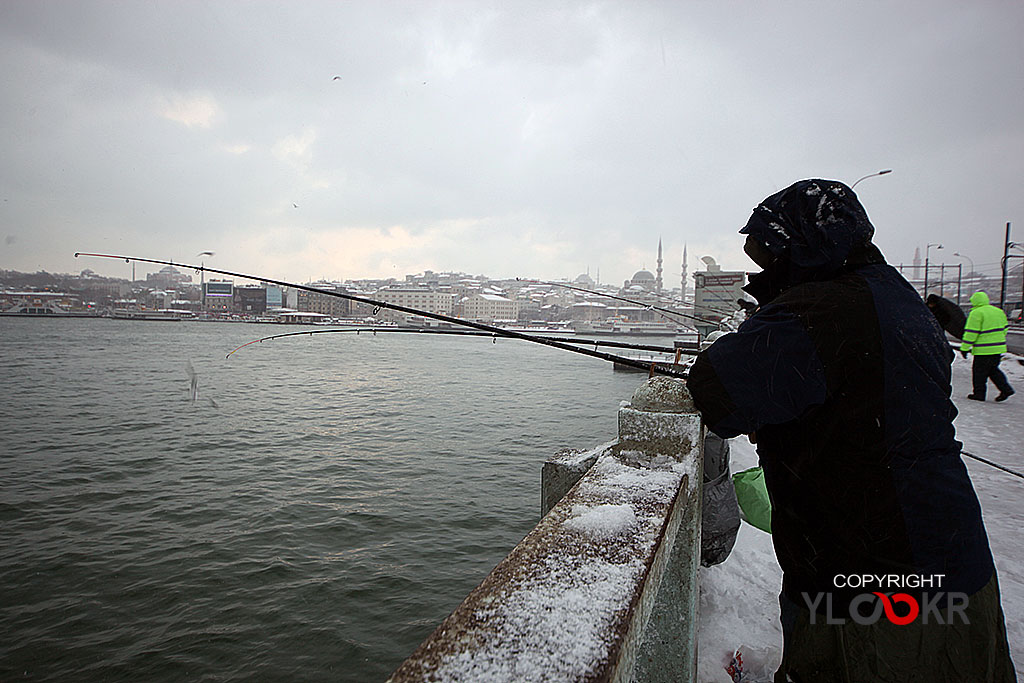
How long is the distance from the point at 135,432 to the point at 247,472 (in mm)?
5643

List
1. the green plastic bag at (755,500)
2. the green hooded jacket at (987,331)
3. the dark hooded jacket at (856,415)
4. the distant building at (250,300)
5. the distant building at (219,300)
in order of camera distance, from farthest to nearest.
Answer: the distant building at (219,300) < the distant building at (250,300) < the green hooded jacket at (987,331) < the green plastic bag at (755,500) < the dark hooded jacket at (856,415)

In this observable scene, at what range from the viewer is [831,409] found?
1.29 metres

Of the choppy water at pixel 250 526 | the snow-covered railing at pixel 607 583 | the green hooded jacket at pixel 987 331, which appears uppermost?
the green hooded jacket at pixel 987 331

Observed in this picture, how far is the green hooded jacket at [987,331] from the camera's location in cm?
812

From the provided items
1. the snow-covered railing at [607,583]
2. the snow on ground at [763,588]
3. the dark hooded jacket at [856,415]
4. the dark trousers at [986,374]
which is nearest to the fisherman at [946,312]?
the snow on ground at [763,588]

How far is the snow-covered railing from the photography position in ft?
2.84

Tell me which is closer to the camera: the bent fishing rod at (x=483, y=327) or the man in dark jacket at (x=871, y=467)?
the man in dark jacket at (x=871, y=467)

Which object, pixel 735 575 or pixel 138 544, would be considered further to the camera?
pixel 138 544

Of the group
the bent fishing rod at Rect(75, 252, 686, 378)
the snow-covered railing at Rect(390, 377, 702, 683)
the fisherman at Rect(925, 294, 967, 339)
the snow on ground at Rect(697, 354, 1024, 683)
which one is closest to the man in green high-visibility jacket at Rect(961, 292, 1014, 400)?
the fisherman at Rect(925, 294, 967, 339)

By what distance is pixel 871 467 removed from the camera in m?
1.27

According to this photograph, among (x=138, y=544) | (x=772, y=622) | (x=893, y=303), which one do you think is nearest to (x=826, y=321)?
(x=893, y=303)

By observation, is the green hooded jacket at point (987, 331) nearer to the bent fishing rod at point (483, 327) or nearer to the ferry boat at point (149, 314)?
the bent fishing rod at point (483, 327)

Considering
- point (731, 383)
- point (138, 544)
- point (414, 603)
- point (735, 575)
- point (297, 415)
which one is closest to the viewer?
point (731, 383)

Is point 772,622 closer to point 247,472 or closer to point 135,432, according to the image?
point 247,472
